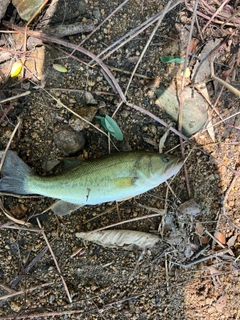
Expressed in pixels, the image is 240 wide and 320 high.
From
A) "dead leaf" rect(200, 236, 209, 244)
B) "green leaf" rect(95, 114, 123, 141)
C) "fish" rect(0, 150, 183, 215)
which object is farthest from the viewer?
"dead leaf" rect(200, 236, 209, 244)

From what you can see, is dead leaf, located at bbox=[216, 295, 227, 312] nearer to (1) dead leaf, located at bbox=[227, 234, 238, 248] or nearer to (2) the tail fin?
(1) dead leaf, located at bbox=[227, 234, 238, 248]

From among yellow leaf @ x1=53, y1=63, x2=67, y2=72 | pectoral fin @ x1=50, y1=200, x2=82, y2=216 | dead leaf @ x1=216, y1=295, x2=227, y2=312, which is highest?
yellow leaf @ x1=53, y1=63, x2=67, y2=72

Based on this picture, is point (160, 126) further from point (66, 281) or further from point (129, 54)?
point (66, 281)

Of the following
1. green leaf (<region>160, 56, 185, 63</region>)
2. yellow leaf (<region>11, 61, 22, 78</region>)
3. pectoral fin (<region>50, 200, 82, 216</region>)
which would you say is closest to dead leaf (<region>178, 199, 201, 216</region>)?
pectoral fin (<region>50, 200, 82, 216</region>)

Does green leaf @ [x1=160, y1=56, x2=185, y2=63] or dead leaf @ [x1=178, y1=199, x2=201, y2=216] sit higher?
green leaf @ [x1=160, y1=56, x2=185, y2=63]

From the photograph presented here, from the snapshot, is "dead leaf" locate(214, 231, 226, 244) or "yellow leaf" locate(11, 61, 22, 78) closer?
"yellow leaf" locate(11, 61, 22, 78)

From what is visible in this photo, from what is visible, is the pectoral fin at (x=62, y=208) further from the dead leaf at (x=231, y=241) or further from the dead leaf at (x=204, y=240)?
the dead leaf at (x=231, y=241)

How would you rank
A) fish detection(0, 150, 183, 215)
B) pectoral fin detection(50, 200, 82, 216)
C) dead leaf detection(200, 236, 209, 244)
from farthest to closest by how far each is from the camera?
dead leaf detection(200, 236, 209, 244) → pectoral fin detection(50, 200, 82, 216) → fish detection(0, 150, 183, 215)
